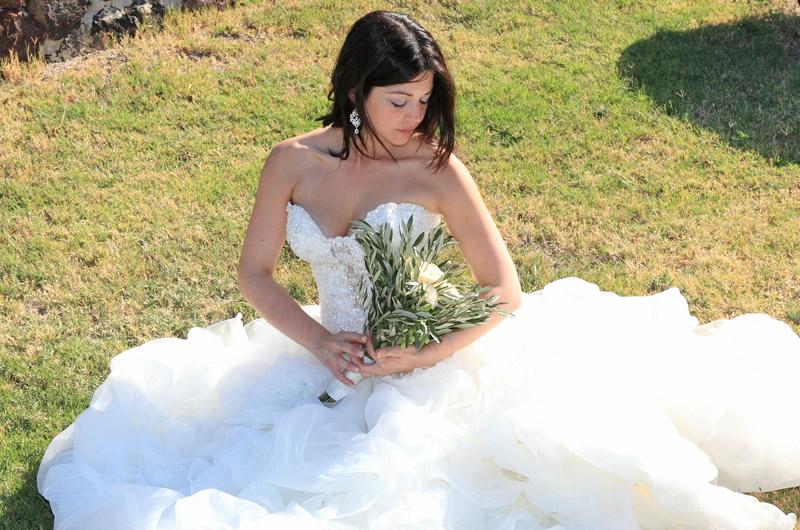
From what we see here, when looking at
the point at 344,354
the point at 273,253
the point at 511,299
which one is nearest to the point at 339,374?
the point at 344,354

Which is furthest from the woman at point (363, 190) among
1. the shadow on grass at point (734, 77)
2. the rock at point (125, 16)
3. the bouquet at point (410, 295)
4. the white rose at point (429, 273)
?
the rock at point (125, 16)

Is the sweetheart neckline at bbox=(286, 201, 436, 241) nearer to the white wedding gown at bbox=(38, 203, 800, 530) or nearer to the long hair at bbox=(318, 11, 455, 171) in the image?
the white wedding gown at bbox=(38, 203, 800, 530)

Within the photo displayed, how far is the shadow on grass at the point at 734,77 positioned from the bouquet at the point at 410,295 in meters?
4.05

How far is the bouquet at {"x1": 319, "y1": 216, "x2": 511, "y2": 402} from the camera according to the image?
125 inches

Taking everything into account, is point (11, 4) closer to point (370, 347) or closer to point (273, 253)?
point (273, 253)

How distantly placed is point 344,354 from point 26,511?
154cm

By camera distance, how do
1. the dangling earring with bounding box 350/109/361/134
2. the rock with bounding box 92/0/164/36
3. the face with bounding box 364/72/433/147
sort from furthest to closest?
1. the rock with bounding box 92/0/164/36
2. the dangling earring with bounding box 350/109/361/134
3. the face with bounding box 364/72/433/147

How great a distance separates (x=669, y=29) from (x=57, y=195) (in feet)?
18.1

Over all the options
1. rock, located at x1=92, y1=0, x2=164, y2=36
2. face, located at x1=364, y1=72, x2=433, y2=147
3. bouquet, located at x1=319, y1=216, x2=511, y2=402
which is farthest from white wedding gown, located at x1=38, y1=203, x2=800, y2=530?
rock, located at x1=92, y1=0, x2=164, y2=36

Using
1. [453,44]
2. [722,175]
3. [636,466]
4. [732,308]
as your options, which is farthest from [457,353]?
[453,44]

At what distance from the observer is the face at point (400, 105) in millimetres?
3357

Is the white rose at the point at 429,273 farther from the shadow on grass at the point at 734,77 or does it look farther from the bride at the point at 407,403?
the shadow on grass at the point at 734,77

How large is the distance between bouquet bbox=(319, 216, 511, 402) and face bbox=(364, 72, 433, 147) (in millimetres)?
423

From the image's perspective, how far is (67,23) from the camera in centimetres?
747
